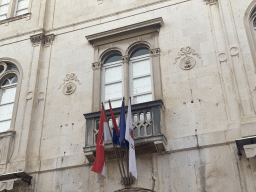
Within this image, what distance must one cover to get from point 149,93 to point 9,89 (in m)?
5.65

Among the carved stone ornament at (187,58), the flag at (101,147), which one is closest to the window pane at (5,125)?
the flag at (101,147)

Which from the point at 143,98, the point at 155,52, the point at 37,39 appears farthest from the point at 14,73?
the point at 155,52

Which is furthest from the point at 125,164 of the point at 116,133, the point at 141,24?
the point at 141,24

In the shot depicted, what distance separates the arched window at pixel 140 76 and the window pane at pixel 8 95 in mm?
4622

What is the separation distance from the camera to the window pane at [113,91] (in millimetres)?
12031

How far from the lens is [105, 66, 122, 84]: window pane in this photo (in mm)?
12429

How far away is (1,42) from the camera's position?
49.2ft

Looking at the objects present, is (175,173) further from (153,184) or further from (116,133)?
(116,133)

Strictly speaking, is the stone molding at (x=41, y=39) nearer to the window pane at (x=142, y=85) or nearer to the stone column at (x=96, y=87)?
the stone column at (x=96, y=87)

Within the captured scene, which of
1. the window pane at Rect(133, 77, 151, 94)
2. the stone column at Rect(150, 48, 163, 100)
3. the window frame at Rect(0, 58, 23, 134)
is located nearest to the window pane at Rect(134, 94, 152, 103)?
the window pane at Rect(133, 77, 151, 94)

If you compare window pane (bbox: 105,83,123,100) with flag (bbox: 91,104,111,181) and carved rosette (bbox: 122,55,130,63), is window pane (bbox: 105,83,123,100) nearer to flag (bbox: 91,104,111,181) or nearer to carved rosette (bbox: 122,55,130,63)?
carved rosette (bbox: 122,55,130,63)

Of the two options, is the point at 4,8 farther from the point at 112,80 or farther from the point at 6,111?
the point at 112,80

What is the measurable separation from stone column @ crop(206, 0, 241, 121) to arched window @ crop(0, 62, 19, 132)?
7491 millimetres

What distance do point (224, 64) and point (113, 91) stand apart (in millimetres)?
3711
